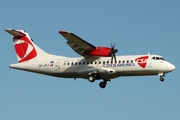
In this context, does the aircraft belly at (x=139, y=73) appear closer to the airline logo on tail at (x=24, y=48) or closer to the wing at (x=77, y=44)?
the wing at (x=77, y=44)

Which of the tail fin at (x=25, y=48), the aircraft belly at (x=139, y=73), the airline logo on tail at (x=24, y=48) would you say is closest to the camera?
the aircraft belly at (x=139, y=73)

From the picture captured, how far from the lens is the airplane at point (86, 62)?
34906mm

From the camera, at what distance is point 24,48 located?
1601 inches

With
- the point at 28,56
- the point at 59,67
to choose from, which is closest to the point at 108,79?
the point at 59,67

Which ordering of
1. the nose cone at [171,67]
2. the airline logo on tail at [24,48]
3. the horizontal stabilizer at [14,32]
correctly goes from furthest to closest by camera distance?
the airline logo on tail at [24,48] < the horizontal stabilizer at [14,32] < the nose cone at [171,67]

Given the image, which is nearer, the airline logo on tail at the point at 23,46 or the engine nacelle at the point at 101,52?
the engine nacelle at the point at 101,52

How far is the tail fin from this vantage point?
40.0m

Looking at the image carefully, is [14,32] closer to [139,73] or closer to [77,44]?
[77,44]

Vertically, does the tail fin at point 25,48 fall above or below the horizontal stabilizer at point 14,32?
below

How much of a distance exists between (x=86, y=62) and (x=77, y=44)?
2141 millimetres

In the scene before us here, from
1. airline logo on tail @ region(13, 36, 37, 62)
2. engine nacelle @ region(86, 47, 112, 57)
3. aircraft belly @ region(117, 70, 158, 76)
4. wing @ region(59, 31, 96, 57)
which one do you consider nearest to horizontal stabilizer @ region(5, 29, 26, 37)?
airline logo on tail @ region(13, 36, 37, 62)

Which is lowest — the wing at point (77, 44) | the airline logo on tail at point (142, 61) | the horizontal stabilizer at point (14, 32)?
the airline logo on tail at point (142, 61)

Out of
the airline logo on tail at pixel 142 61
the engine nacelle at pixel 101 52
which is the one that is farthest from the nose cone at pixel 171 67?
the engine nacelle at pixel 101 52

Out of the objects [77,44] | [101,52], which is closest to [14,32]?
[77,44]
